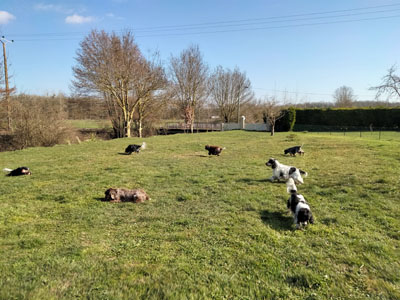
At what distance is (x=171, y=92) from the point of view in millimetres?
30891

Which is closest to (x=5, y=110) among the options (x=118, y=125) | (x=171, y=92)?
(x=118, y=125)

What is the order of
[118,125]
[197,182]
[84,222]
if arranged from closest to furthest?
[84,222]
[197,182]
[118,125]

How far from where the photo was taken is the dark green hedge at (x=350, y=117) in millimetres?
30594

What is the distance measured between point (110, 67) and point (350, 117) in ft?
100

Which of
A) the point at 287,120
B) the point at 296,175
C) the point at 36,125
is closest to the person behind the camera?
the point at 296,175

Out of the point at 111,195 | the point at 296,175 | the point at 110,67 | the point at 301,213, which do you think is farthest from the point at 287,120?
the point at 111,195

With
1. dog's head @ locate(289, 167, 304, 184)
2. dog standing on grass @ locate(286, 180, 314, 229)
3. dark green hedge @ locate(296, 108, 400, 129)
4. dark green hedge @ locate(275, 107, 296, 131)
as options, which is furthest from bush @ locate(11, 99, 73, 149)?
dark green hedge @ locate(296, 108, 400, 129)

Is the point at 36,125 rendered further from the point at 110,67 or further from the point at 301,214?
the point at 301,214

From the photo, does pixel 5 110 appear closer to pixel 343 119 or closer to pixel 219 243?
pixel 219 243

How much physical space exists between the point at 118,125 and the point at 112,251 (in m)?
27.7

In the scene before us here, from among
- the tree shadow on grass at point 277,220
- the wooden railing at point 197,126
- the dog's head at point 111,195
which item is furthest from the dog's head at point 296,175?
the wooden railing at point 197,126

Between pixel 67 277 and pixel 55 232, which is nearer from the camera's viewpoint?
pixel 67 277

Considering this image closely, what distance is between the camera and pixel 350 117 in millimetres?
32938

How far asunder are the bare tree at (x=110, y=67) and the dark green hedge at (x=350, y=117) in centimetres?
2249
